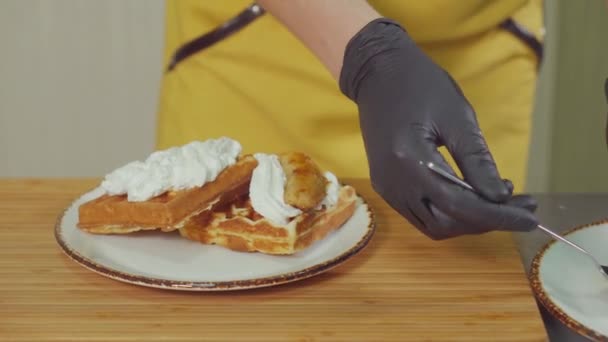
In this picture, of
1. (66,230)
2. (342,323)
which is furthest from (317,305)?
(66,230)

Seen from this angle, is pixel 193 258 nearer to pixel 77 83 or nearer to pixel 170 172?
pixel 170 172

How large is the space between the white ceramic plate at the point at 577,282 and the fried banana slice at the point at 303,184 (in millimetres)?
231

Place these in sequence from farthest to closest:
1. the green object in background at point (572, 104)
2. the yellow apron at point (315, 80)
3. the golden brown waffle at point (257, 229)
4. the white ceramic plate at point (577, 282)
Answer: the green object in background at point (572, 104) → the yellow apron at point (315, 80) → the golden brown waffle at point (257, 229) → the white ceramic plate at point (577, 282)

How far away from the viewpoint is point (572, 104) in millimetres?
1887

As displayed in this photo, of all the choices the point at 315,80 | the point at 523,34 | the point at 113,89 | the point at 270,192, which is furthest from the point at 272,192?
the point at 113,89

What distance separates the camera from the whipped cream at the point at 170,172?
897mm

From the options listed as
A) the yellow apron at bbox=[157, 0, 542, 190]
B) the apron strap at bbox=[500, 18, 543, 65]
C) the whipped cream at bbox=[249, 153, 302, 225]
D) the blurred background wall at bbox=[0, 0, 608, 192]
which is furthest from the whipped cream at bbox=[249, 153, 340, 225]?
the blurred background wall at bbox=[0, 0, 608, 192]

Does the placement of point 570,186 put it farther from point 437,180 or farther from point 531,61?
point 437,180

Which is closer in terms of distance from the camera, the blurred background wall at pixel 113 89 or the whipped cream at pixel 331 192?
the whipped cream at pixel 331 192

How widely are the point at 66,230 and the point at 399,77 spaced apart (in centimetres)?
38

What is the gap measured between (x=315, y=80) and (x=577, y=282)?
19.2 inches

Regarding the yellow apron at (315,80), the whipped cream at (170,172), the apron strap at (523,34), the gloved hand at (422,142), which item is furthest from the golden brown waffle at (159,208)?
the apron strap at (523,34)

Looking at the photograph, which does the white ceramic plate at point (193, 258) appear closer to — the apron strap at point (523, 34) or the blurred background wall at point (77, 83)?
the apron strap at point (523, 34)

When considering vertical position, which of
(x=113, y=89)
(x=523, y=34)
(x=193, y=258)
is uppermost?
(x=523, y=34)
